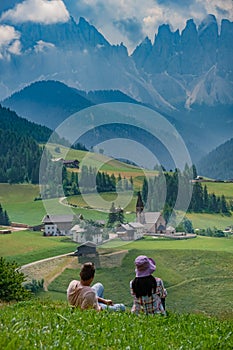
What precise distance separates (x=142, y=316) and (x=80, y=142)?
177ft

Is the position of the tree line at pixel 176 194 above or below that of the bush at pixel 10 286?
above

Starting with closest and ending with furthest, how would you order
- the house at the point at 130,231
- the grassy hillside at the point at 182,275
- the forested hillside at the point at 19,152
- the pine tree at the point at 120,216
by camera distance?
the grassy hillside at the point at 182,275 < the house at the point at 130,231 < the pine tree at the point at 120,216 < the forested hillside at the point at 19,152

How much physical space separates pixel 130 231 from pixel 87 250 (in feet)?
10.0

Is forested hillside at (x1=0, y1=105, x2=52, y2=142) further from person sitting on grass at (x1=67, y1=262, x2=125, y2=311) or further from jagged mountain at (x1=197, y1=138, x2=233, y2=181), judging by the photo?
jagged mountain at (x1=197, y1=138, x2=233, y2=181)

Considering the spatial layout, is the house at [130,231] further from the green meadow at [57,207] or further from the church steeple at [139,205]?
the church steeple at [139,205]

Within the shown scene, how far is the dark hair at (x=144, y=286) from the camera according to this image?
6.27 metres

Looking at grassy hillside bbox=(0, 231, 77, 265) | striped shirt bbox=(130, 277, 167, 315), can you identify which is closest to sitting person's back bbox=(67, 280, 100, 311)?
striped shirt bbox=(130, 277, 167, 315)

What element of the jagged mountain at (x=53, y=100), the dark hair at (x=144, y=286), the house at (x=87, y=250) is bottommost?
the house at (x=87, y=250)

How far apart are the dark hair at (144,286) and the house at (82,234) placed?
2170cm

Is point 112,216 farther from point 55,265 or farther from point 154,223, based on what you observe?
point 55,265

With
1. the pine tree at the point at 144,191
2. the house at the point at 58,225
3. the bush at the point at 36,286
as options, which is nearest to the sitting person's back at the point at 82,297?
the bush at the point at 36,286

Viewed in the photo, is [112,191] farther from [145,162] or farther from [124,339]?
[124,339]

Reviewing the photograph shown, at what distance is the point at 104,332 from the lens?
450 centimetres

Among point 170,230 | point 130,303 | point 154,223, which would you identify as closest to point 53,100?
point 170,230
